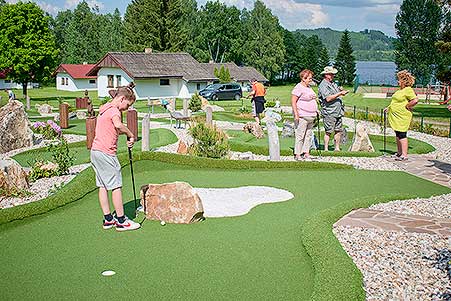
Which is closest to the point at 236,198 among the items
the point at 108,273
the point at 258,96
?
the point at 108,273

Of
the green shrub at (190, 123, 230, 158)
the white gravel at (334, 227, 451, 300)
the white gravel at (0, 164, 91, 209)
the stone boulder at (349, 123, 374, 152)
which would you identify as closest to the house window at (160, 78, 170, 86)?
the stone boulder at (349, 123, 374, 152)

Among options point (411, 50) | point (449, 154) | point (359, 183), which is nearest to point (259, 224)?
point (359, 183)

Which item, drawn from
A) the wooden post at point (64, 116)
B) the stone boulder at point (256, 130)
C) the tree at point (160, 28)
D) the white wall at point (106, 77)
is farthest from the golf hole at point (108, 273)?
the tree at point (160, 28)

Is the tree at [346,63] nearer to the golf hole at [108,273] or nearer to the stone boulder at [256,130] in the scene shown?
the stone boulder at [256,130]

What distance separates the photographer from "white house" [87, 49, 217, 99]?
42938 millimetres

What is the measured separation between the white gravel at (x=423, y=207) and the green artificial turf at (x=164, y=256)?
0.33 meters

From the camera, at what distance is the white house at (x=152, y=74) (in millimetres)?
42938

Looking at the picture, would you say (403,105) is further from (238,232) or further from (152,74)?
(152,74)

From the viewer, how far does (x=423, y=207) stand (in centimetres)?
757

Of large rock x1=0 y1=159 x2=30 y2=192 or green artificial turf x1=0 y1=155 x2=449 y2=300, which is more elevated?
large rock x1=0 y1=159 x2=30 y2=192

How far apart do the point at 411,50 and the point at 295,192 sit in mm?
62697

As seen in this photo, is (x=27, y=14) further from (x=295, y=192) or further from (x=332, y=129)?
(x=295, y=192)

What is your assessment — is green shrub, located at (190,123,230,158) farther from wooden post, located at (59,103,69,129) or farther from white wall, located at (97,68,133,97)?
white wall, located at (97,68,133,97)

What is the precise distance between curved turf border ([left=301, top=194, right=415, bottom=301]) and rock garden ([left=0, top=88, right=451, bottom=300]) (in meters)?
0.01
